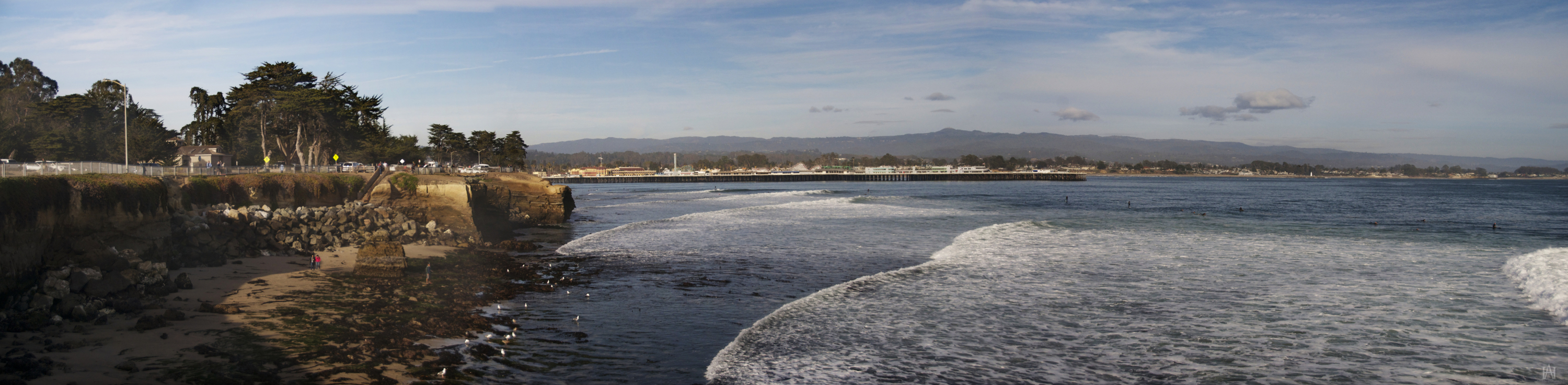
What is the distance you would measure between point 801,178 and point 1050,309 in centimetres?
14357

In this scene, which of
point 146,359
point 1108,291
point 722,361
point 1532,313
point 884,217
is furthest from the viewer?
point 884,217

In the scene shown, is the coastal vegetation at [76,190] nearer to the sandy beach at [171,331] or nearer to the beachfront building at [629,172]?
the sandy beach at [171,331]

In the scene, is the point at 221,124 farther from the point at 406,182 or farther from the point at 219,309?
the point at 219,309

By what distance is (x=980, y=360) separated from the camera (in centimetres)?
820

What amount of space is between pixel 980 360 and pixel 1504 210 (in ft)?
164

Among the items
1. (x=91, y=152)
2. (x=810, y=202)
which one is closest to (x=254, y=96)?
(x=91, y=152)

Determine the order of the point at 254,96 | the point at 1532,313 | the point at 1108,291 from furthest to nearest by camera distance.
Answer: the point at 254,96, the point at 1108,291, the point at 1532,313

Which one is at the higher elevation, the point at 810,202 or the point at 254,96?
Answer: the point at 254,96

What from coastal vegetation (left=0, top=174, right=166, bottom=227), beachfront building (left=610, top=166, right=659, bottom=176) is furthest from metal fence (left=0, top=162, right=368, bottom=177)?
beachfront building (left=610, top=166, right=659, bottom=176)

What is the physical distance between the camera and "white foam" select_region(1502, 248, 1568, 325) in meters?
10.9

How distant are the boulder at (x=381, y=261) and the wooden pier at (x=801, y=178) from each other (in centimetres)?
12703

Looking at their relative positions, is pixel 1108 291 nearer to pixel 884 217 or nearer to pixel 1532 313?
pixel 1532 313

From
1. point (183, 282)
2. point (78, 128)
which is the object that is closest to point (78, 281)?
point (183, 282)

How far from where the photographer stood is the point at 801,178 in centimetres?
15450
